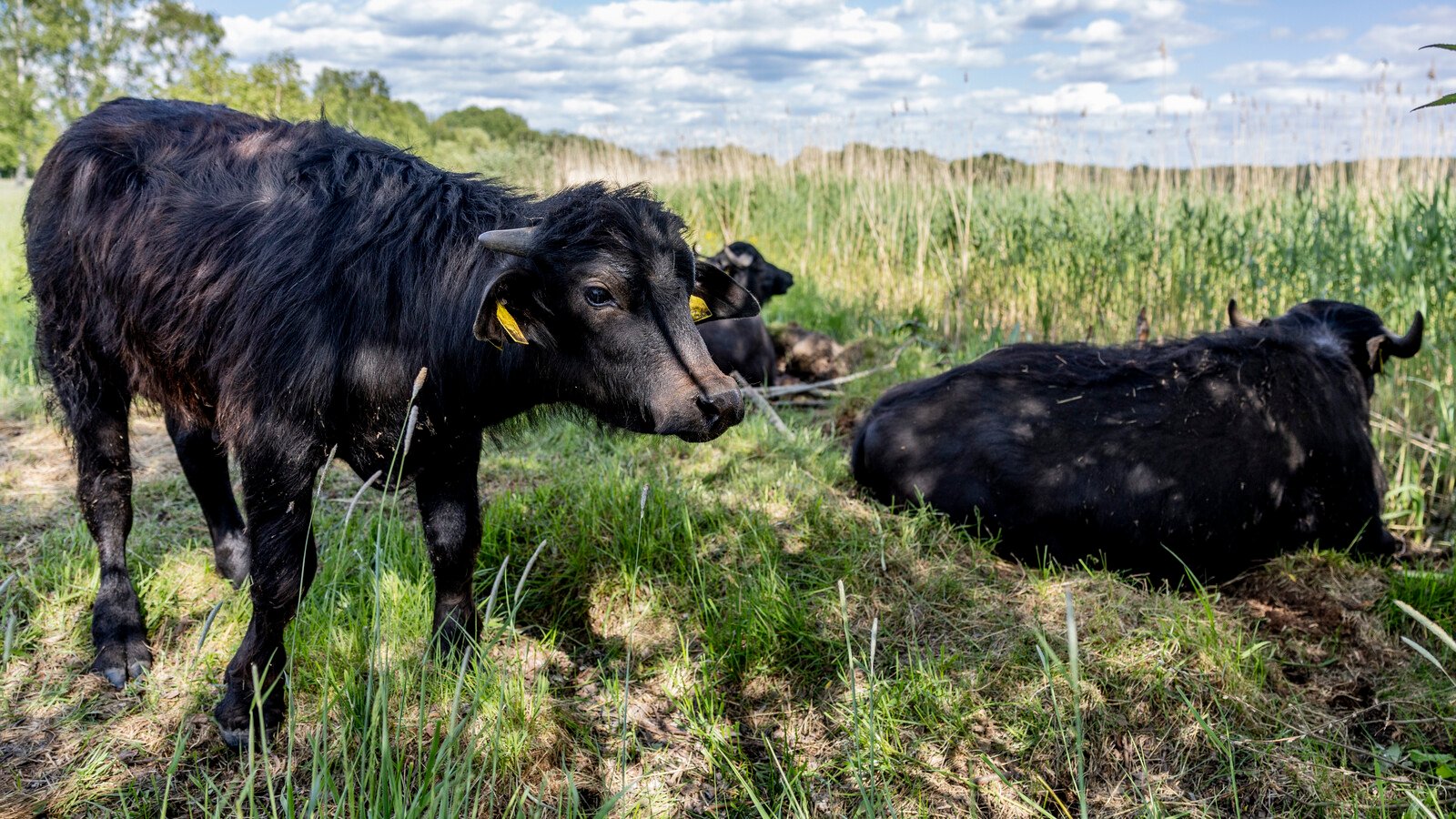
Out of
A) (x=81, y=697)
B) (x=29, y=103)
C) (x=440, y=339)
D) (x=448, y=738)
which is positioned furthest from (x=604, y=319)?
(x=29, y=103)

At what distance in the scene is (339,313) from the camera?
289 centimetres

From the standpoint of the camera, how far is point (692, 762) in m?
3.06

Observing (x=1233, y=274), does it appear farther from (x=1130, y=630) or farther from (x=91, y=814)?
(x=91, y=814)

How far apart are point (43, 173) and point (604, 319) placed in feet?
8.69

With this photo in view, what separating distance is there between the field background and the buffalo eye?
28.1 inches

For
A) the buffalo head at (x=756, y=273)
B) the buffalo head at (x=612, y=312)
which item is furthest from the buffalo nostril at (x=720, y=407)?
the buffalo head at (x=756, y=273)

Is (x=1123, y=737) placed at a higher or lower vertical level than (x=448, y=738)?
lower

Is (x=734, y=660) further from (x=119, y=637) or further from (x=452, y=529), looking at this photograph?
(x=119, y=637)

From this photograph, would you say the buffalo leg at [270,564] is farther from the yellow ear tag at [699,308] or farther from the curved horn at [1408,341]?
the curved horn at [1408,341]

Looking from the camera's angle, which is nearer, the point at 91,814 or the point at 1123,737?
the point at 91,814

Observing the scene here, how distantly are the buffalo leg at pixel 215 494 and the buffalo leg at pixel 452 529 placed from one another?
44.5 inches

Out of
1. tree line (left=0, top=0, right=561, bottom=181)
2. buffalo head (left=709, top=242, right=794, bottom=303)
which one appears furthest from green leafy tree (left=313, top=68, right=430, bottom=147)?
buffalo head (left=709, top=242, right=794, bottom=303)

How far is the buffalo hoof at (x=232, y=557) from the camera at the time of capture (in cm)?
400

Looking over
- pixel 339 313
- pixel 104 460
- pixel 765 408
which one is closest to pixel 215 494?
pixel 104 460
